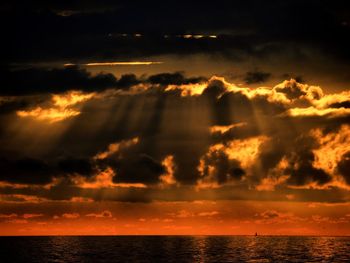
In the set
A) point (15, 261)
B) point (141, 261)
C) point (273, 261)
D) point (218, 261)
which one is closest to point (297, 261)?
point (273, 261)

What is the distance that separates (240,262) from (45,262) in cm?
5408

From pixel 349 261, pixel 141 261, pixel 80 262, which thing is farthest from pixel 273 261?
pixel 80 262

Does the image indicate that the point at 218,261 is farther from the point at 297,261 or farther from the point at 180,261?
the point at 297,261

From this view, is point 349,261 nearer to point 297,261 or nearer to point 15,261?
point 297,261

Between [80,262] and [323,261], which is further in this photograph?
[323,261]

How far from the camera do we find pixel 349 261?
7790 inches

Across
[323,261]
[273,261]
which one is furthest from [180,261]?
[323,261]

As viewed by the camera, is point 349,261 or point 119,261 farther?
point 349,261

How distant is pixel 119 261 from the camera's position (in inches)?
7308

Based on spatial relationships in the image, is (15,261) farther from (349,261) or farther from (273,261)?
(349,261)

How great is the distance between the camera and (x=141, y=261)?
187 metres

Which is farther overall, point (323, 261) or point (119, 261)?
point (323, 261)

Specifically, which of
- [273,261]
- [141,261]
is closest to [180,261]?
[141,261]

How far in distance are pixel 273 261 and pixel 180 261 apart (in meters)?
26.7
